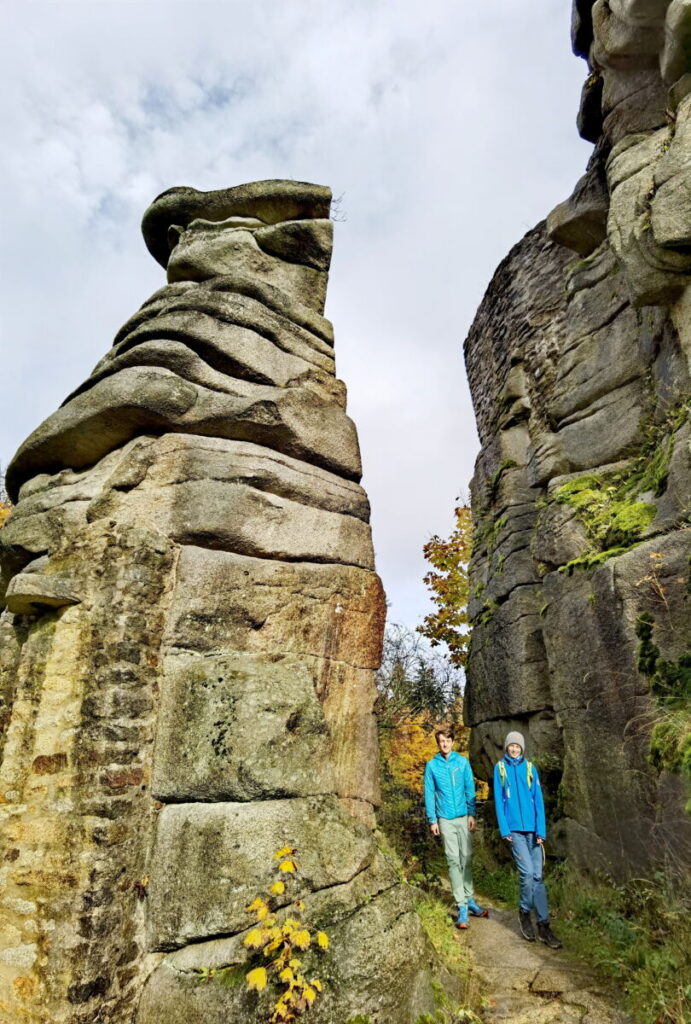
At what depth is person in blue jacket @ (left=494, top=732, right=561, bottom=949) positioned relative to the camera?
17.2ft

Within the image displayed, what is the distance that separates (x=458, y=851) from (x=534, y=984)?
4.98 ft

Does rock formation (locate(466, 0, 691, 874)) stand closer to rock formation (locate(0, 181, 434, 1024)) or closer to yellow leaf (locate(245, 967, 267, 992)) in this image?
rock formation (locate(0, 181, 434, 1024))

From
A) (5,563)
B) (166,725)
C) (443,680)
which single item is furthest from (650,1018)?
(443,680)

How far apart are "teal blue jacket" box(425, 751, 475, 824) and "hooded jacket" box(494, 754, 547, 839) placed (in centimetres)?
37

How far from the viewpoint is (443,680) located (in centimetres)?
1992

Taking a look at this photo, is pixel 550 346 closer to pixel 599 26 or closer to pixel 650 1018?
pixel 599 26

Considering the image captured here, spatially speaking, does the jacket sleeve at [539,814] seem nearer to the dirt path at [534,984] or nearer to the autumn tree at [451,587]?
the dirt path at [534,984]

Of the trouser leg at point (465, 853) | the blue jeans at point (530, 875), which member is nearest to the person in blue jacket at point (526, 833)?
the blue jeans at point (530, 875)

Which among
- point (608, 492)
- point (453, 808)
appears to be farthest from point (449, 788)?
point (608, 492)

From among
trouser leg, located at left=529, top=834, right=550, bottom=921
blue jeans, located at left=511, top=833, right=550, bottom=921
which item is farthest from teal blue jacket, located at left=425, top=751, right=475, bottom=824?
trouser leg, located at left=529, top=834, right=550, bottom=921

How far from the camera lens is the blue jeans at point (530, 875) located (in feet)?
17.2

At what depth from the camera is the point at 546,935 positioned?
17.0 feet

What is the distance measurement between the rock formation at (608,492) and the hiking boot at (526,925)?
3.20 feet

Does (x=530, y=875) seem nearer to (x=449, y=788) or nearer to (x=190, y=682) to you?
(x=449, y=788)
